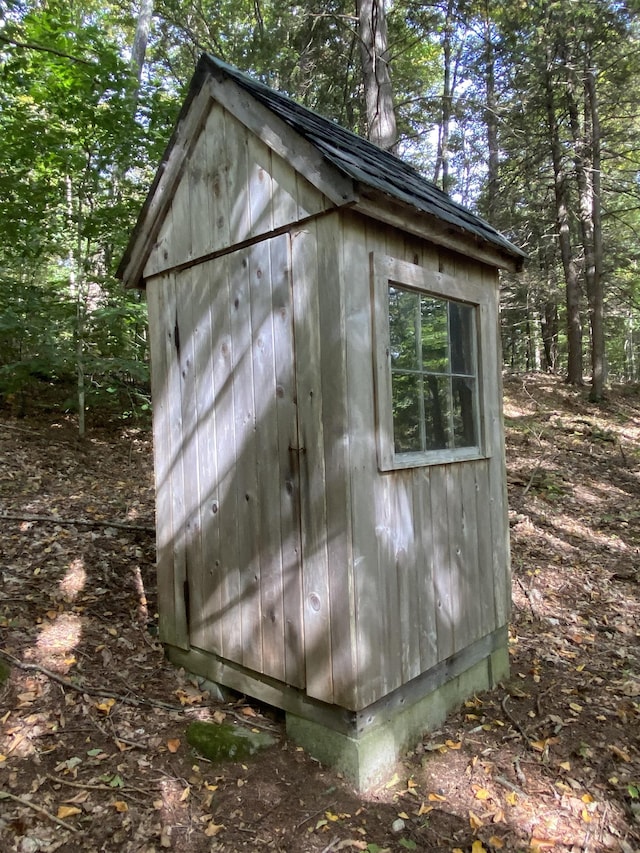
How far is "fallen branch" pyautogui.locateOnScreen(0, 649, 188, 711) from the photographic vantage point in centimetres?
316

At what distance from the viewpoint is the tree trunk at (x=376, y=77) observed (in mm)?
7656

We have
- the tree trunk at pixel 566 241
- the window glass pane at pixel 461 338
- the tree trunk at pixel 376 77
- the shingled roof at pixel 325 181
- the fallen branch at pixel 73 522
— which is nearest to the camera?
the shingled roof at pixel 325 181

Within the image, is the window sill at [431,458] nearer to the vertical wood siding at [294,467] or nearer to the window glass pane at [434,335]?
the vertical wood siding at [294,467]

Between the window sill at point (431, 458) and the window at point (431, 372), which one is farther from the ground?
the window at point (431, 372)

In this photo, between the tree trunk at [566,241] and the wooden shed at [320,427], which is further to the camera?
the tree trunk at [566,241]

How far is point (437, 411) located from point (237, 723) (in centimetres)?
215

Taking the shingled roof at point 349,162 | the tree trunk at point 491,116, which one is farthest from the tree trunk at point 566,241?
the shingled roof at point 349,162

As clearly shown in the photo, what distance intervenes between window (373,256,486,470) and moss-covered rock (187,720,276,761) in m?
1.66

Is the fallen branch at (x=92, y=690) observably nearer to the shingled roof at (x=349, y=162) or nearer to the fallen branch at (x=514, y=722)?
the fallen branch at (x=514, y=722)

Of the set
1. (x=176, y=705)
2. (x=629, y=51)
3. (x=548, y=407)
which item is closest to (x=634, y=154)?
(x=629, y=51)

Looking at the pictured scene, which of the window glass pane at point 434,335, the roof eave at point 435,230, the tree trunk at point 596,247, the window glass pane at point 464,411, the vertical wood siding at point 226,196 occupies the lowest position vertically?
the window glass pane at point 464,411

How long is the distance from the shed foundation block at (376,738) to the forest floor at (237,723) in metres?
0.06

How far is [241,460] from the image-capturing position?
3.16 m

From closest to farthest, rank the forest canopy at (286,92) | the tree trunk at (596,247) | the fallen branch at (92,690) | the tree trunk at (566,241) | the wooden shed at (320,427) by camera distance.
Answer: the wooden shed at (320,427), the fallen branch at (92,690), the forest canopy at (286,92), the tree trunk at (596,247), the tree trunk at (566,241)
